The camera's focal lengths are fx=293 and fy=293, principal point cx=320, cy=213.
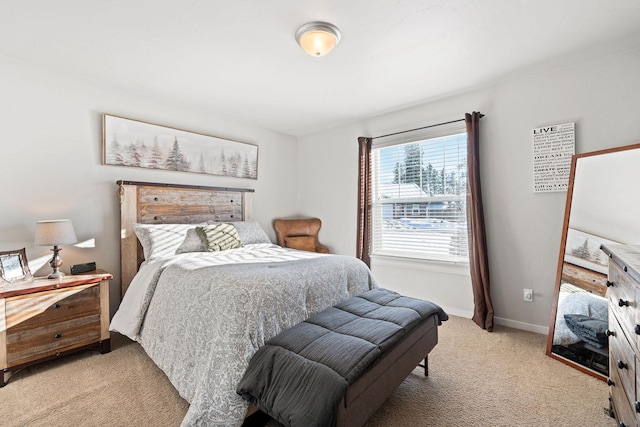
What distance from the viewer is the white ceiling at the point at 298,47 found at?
1.75m

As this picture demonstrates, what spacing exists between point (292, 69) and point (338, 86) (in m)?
0.53

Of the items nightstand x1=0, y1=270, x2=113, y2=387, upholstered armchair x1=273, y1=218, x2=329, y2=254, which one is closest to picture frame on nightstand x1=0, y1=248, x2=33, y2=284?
nightstand x1=0, y1=270, x2=113, y2=387

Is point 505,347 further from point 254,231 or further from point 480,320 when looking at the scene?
point 254,231

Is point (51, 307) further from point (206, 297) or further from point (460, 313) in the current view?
point (460, 313)

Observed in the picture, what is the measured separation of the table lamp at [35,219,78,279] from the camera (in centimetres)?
217

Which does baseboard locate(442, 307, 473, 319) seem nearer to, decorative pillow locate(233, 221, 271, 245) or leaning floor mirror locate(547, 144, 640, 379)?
leaning floor mirror locate(547, 144, 640, 379)

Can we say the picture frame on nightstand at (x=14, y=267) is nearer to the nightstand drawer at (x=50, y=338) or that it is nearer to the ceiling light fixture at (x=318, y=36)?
the nightstand drawer at (x=50, y=338)

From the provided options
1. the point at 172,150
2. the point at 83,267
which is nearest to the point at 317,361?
the point at 83,267

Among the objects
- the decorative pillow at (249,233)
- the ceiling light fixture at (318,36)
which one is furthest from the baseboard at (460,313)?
the ceiling light fixture at (318,36)

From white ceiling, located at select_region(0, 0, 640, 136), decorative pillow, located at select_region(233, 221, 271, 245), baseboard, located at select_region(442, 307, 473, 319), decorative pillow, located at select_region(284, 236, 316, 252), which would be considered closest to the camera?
white ceiling, located at select_region(0, 0, 640, 136)

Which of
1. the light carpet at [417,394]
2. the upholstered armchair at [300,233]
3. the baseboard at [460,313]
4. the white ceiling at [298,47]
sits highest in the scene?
the white ceiling at [298,47]

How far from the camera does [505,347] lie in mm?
2391

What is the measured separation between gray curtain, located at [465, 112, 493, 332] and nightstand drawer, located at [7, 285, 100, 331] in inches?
130

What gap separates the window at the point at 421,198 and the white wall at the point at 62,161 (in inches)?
94.2
